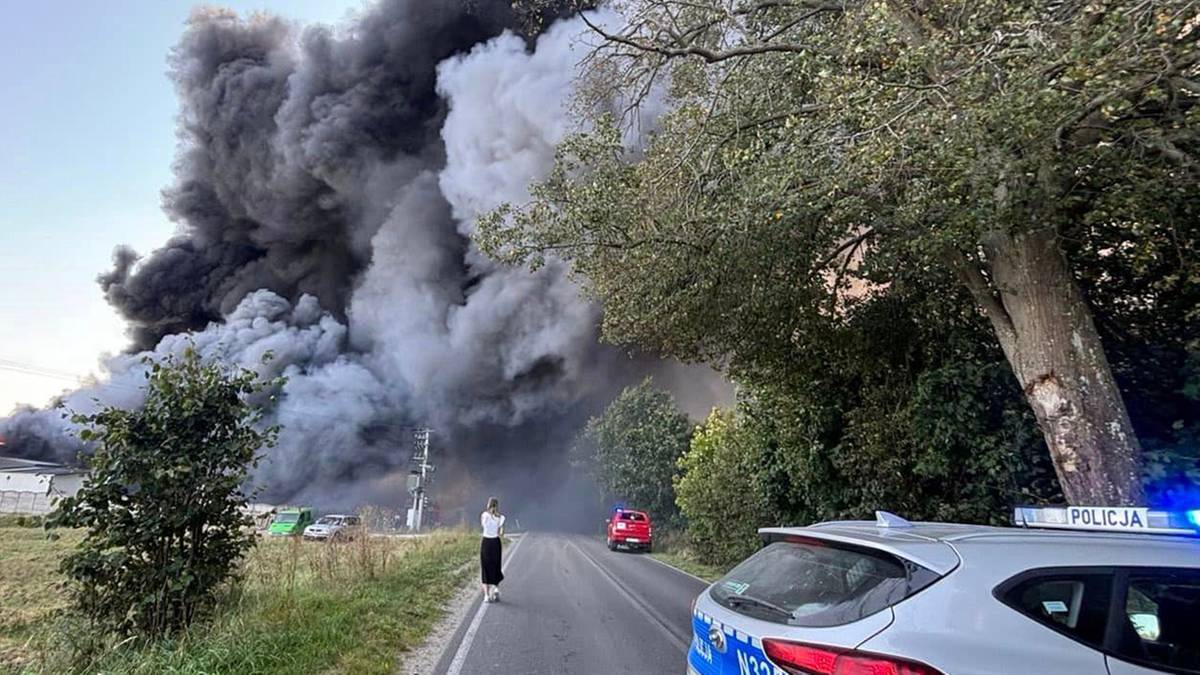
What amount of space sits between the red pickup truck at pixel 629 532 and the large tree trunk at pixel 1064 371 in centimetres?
2117

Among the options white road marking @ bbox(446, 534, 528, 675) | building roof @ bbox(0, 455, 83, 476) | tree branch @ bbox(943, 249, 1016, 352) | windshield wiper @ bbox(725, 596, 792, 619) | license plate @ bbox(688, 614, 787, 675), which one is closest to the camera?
license plate @ bbox(688, 614, 787, 675)

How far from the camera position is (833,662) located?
80.2 inches

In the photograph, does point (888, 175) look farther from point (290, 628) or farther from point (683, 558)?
point (683, 558)

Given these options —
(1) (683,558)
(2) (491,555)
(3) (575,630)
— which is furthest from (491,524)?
(1) (683,558)

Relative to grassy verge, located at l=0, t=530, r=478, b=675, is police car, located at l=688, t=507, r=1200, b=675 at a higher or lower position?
higher

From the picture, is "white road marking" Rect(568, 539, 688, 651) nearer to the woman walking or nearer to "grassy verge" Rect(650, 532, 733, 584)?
"grassy verge" Rect(650, 532, 733, 584)

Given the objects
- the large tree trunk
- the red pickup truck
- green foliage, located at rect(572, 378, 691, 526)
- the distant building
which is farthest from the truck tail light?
the distant building

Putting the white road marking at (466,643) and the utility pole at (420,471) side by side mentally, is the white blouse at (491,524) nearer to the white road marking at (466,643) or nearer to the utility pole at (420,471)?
the white road marking at (466,643)

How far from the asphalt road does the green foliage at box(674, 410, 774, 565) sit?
253cm

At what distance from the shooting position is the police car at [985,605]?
2.00 meters

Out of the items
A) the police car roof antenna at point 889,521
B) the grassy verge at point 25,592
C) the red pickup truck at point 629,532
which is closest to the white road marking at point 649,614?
the police car roof antenna at point 889,521

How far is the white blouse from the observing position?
30.5 feet

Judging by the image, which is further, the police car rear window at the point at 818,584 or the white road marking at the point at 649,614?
the white road marking at the point at 649,614

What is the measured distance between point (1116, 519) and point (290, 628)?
5.89 m
